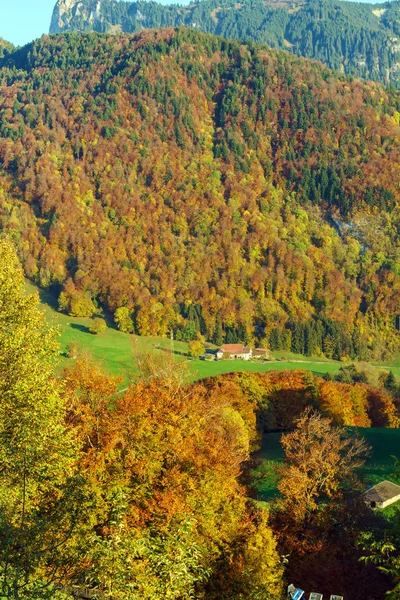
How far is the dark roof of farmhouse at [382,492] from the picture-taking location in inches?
1687

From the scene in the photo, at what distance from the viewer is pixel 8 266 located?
25.4m

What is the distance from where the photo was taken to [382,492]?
143ft

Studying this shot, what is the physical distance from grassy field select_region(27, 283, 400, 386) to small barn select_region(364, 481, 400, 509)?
78204 mm

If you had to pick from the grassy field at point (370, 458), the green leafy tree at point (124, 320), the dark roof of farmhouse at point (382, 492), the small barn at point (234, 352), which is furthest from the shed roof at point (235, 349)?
the dark roof of farmhouse at point (382, 492)

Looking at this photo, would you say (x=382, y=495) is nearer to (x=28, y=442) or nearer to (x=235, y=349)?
(x=28, y=442)

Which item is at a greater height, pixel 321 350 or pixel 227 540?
pixel 227 540

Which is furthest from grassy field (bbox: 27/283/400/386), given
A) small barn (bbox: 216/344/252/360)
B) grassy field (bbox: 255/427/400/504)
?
grassy field (bbox: 255/427/400/504)

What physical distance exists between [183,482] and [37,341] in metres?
10.7

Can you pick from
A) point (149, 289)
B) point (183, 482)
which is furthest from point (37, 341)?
point (149, 289)

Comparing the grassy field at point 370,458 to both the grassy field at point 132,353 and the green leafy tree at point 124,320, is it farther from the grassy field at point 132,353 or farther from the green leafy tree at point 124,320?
the green leafy tree at point 124,320

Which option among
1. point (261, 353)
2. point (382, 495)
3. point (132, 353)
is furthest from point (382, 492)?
point (261, 353)

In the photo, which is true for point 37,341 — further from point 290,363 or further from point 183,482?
point 290,363

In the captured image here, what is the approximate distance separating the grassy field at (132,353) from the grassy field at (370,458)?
53151 millimetres

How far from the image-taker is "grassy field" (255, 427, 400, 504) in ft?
162
